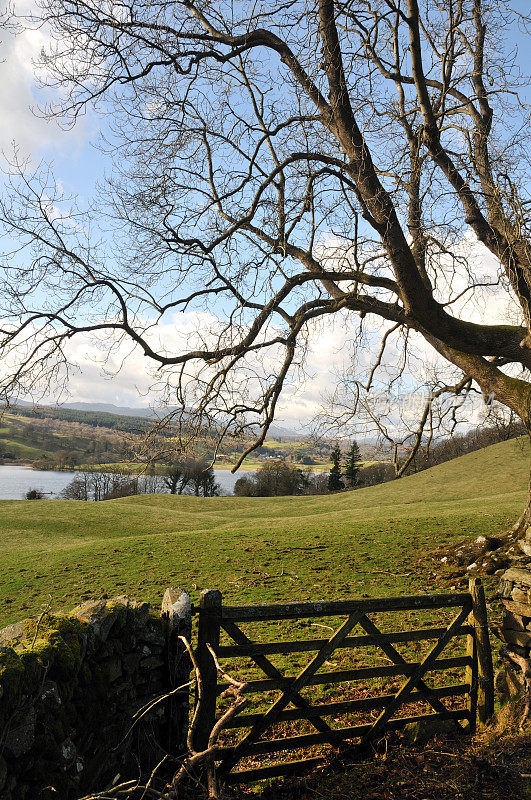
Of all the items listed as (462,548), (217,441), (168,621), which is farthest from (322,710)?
(462,548)

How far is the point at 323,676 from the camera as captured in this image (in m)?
5.23

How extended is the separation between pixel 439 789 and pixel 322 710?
1.22m

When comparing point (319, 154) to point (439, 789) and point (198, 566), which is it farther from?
point (198, 566)

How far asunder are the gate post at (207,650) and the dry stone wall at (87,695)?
16cm

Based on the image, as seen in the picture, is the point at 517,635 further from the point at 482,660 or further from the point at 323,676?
the point at 323,676

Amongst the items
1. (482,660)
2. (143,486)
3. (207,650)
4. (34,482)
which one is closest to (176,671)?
(207,650)

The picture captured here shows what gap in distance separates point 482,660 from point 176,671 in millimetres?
3635

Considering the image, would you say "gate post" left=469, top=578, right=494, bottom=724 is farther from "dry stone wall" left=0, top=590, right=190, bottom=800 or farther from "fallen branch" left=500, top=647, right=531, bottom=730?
"dry stone wall" left=0, top=590, right=190, bottom=800

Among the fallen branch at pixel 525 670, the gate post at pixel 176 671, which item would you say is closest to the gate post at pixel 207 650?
the gate post at pixel 176 671

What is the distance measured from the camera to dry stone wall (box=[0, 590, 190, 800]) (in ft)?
10.9

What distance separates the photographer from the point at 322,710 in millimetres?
5215

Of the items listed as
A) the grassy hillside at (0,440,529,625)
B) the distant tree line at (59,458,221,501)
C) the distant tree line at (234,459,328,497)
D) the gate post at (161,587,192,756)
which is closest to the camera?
the gate post at (161,587,192,756)

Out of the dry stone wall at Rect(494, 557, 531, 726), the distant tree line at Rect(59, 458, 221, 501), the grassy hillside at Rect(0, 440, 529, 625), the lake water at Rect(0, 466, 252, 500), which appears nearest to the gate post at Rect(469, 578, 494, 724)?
the dry stone wall at Rect(494, 557, 531, 726)

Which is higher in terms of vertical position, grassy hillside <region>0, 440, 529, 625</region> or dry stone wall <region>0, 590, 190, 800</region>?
dry stone wall <region>0, 590, 190, 800</region>
